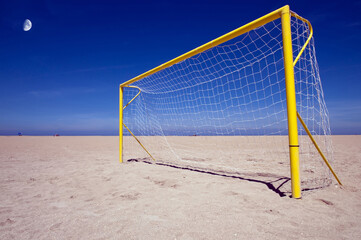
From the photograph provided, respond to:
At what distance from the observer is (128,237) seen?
183 cm

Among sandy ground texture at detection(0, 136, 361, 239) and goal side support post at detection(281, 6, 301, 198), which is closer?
sandy ground texture at detection(0, 136, 361, 239)

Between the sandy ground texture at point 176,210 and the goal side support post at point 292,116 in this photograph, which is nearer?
the sandy ground texture at point 176,210

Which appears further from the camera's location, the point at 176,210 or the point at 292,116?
the point at 292,116

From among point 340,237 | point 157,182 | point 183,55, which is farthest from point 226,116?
point 340,237

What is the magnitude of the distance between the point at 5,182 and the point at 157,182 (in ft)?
9.57

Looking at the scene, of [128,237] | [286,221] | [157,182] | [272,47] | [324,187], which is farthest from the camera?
[157,182]

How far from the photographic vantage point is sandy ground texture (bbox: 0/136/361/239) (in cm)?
188

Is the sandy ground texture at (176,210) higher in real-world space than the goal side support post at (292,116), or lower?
lower

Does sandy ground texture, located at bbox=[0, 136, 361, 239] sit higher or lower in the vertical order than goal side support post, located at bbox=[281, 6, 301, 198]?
lower

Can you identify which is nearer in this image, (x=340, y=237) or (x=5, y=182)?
(x=340, y=237)

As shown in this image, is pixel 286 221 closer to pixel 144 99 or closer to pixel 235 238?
pixel 235 238

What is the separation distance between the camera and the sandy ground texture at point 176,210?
73.9 inches

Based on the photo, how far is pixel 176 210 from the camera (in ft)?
7.75

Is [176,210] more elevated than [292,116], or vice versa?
[292,116]
